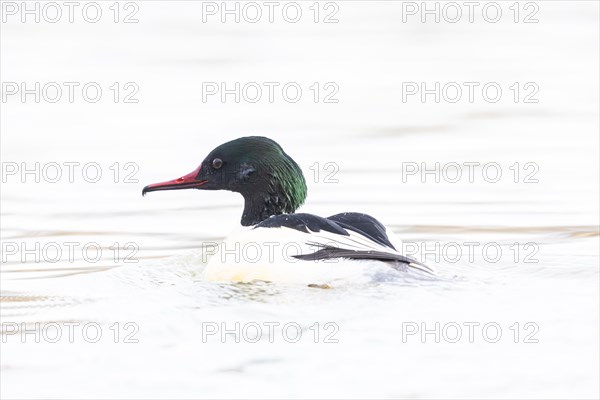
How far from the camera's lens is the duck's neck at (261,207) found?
380 inches

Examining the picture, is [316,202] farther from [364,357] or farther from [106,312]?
[364,357]

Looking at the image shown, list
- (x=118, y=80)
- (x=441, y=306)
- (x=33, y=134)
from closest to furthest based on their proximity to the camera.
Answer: (x=441, y=306), (x=33, y=134), (x=118, y=80)

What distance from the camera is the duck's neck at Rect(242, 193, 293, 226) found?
380 inches

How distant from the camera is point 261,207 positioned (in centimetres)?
970

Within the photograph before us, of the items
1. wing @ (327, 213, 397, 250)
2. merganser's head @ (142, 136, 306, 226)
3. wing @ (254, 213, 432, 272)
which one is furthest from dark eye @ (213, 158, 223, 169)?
wing @ (327, 213, 397, 250)

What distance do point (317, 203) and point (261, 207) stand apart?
2.16 meters

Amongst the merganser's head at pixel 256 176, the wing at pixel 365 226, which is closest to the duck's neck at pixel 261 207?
the merganser's head at pixel 256 176

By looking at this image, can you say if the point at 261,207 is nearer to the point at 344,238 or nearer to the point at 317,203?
the point at 344,238

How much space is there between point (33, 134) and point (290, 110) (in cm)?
269

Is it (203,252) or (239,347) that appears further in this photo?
(203,252)

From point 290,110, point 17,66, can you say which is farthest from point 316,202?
point 17,66

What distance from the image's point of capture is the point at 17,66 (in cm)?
1706

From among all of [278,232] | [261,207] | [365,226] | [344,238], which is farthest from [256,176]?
[344,238]

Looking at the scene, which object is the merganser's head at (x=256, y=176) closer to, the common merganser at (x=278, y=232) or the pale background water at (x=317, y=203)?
the common merganser at (x=278, y=232)
